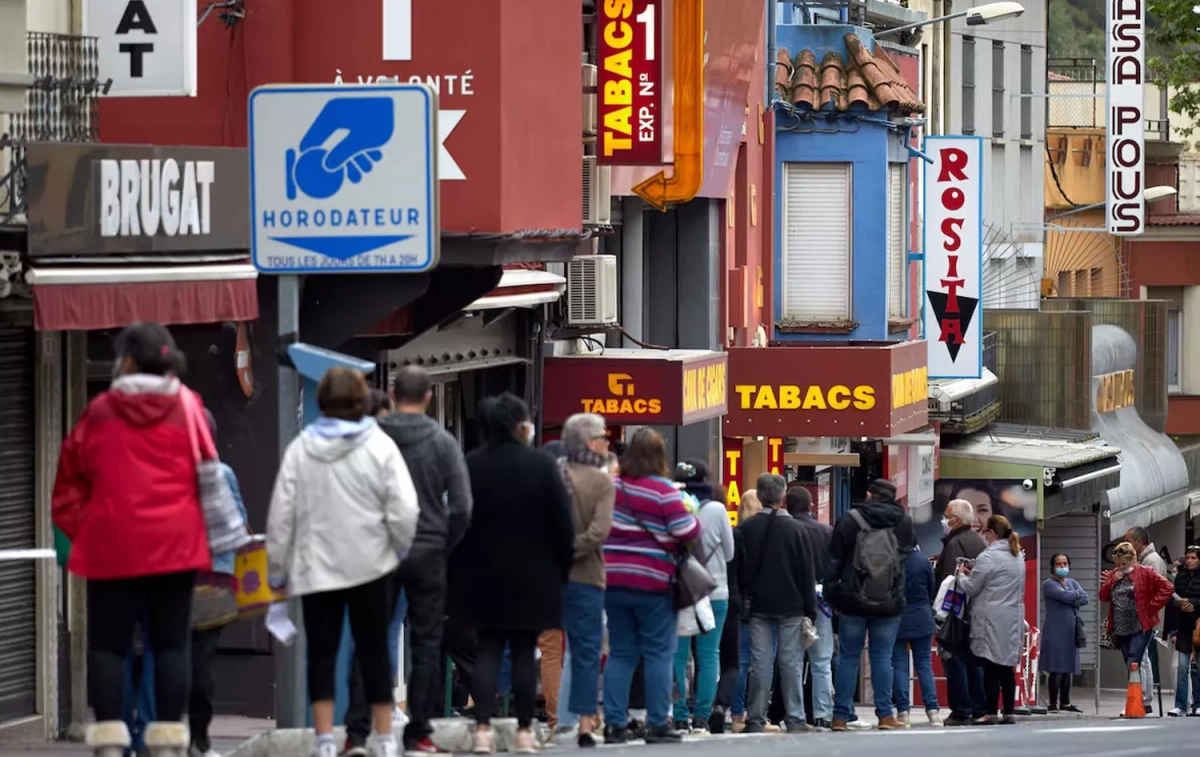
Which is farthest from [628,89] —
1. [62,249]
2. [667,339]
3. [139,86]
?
[62,249]

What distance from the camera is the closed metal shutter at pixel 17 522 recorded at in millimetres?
15062

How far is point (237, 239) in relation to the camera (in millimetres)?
15031

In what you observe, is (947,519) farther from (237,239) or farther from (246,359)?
(237,239)

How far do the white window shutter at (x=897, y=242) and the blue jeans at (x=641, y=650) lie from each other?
56.7 feet

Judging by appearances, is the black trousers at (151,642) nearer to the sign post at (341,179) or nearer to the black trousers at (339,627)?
the black trousers at (339,627)

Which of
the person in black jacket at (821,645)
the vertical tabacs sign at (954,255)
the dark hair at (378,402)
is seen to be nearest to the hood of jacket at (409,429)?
the dark hair at (378,402)

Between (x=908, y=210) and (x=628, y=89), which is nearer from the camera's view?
(x=628, y=89)

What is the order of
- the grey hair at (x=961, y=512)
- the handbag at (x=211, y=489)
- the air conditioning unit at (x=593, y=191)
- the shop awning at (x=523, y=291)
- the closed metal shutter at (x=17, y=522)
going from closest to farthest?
the handbag at (x=211, y=489)
the closed metal shutter at (x=17, y=522)
the shop awning at (x=523, y=291)
the grey hair at (x=961, y=512)
the air conditioning unit at (x=593, y=191)

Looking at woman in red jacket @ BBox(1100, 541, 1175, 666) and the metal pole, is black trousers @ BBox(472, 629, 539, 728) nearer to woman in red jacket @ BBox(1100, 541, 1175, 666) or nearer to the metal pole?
the metal pole

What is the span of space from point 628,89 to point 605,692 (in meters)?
9.94

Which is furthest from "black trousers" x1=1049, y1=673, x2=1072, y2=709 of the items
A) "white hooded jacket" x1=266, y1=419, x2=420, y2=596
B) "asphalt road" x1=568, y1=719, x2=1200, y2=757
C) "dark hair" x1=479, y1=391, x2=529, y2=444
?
"white hooded jacket" x1=266, y1=419, x2=420, y2=596

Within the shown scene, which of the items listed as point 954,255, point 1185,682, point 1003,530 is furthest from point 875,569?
point 954,255

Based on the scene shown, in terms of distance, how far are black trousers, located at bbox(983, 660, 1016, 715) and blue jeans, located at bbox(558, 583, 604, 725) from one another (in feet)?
24.7

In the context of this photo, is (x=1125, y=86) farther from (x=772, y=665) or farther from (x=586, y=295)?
(x=772, y=665)
